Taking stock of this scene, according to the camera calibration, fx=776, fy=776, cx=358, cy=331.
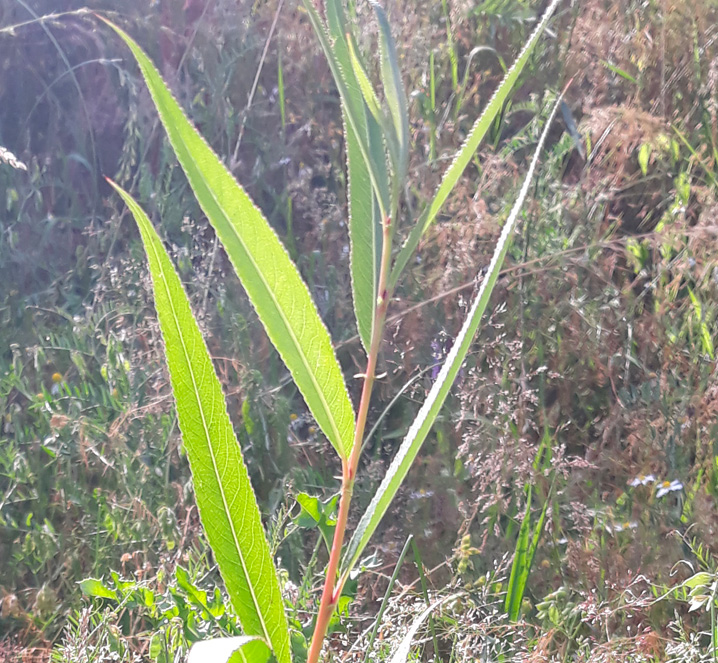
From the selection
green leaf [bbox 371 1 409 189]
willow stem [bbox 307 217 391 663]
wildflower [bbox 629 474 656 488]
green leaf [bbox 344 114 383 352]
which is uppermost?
green leaf [bbox 371 1 409 189]

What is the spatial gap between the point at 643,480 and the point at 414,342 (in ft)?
2.00

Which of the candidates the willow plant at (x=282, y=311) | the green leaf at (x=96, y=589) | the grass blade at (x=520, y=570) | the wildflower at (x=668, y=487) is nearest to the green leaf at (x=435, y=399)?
the willow plant at (x=282, y=311)

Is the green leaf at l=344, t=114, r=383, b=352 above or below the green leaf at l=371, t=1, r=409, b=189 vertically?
below

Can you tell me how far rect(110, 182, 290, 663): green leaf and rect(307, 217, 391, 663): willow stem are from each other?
0.15ft

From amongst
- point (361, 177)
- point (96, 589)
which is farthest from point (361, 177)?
point (96, 589)

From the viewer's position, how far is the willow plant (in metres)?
0.45

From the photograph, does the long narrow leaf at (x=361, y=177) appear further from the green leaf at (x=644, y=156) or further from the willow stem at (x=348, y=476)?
the green leaf at (x=644, y=156)

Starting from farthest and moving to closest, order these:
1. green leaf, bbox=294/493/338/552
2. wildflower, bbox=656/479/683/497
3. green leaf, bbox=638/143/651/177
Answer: green leaf, bbox=638/143/651/177 → wildflower, bbox=656/479/683/497 → green leaf, bbox=294/493/338/552

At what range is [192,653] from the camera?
36 cm

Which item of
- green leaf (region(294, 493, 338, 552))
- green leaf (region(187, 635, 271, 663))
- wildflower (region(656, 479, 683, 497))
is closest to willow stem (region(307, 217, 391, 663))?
green leaf (region(187, 635, 271, 663))

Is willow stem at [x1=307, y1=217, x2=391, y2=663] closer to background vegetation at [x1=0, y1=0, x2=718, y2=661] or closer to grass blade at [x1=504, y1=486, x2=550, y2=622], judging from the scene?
background vegetation at [x1=0, y1=0, x2=718, y2=661]

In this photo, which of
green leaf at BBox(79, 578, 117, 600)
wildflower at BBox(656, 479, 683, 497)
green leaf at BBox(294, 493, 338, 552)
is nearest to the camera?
green leaf at BBox(294, 493, 338, 552)

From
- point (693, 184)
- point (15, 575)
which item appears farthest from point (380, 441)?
point (693, 184)

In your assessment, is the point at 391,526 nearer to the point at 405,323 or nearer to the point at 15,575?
the point at 405,323
